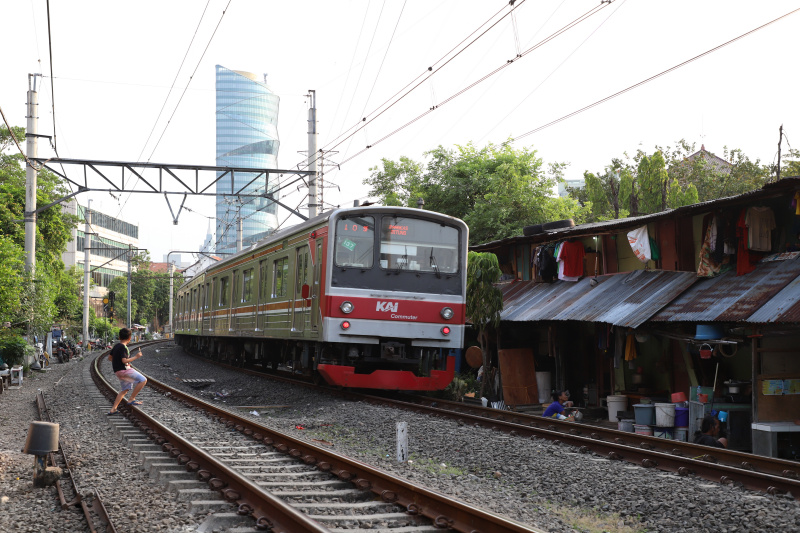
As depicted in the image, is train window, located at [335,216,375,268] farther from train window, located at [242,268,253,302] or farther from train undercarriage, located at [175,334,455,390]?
train window, located at [242,268,253,302]

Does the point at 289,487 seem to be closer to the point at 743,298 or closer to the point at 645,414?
the point at 645,414

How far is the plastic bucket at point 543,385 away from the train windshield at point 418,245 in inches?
172

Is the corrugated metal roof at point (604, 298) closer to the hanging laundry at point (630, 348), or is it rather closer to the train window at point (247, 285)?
the hanging laundry at point (630, 348)

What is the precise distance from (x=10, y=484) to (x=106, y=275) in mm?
80639

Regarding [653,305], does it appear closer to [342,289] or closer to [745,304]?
[745,304]

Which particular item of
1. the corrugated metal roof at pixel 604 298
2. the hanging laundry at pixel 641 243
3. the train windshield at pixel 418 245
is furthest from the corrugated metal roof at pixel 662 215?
the train windshield at pixel 418 245

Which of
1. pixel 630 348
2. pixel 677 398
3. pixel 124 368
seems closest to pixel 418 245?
pixel 630 348

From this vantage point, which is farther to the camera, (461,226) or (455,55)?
(461,226)

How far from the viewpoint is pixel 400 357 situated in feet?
42.2

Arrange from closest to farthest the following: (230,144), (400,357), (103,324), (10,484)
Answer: (10,484) < (400,357) < (103,324) < (230,144)

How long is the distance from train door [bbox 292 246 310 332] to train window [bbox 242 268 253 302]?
3.83 m

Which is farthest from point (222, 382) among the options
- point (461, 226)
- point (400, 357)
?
point (461, 226)

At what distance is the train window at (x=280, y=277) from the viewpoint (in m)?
15.0

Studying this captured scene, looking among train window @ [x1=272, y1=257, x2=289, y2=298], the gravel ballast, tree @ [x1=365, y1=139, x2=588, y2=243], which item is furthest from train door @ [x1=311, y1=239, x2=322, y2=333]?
tree @ [x1=365, y1=139, x2=588, y2=243]
